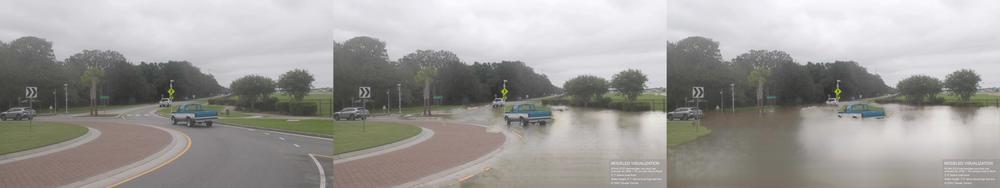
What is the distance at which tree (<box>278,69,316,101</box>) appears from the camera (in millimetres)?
5727

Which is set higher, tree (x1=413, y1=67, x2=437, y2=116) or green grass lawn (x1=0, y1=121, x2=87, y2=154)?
tree (x1=413, y1=67, x2=437, y2=116)

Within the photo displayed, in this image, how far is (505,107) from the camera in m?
5.63

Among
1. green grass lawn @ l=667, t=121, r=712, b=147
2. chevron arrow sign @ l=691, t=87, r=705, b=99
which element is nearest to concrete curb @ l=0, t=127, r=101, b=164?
green grass lawn @ l=667, t=121, r=712, b=147

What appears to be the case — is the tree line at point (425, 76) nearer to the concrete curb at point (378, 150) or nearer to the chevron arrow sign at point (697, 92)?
the concrete curb at point (378, 150)

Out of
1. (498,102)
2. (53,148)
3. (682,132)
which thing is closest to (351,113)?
(498,102)

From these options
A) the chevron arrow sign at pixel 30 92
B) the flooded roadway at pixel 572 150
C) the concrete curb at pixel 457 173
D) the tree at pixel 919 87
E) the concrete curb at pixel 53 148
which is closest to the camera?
the concrete curb at pixel 53 148

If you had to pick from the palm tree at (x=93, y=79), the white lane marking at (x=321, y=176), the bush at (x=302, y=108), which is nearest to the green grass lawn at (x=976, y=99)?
the white lane marking at (x=321, y=176)

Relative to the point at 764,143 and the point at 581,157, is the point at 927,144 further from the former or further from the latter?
the point at 581,157

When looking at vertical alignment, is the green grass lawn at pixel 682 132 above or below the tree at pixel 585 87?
below

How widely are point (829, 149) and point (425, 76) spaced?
413 centimetres

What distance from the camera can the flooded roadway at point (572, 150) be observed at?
5445 millimetres

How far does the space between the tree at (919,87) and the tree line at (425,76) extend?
369cm

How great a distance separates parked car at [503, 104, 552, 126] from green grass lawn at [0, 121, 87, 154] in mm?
3996

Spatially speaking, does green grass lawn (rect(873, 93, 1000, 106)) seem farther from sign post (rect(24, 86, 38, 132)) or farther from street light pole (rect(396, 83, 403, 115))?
sign post (rect(24, 86, 38, 132))
